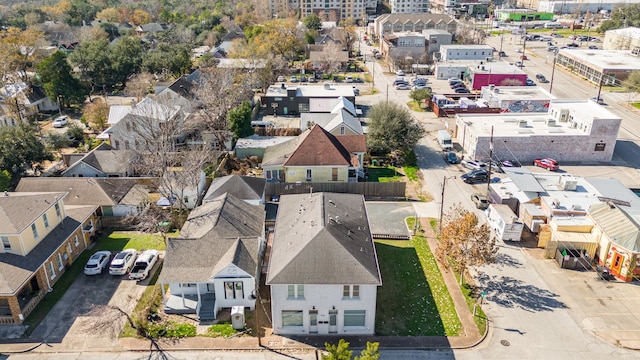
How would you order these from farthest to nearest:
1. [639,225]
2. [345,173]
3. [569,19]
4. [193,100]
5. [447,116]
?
[569,19] < [447,116] < [193,100] < [345,173] < [639,225]

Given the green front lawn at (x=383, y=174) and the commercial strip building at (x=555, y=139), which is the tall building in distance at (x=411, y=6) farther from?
the green front lawn at (x=383, y=174)

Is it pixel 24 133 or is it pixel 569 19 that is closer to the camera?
pixel 24 133

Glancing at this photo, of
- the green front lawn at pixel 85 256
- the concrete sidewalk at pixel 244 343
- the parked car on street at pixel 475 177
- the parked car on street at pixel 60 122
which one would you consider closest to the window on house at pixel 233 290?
the concrete sidewalk at pixel 244 343

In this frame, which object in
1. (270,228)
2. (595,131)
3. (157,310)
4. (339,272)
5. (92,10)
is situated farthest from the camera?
(92,10)

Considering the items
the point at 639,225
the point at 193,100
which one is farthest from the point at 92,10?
the point at 639,225

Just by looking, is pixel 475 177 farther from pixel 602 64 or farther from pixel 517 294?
pixel 602 64

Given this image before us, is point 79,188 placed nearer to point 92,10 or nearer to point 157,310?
point 157,310
